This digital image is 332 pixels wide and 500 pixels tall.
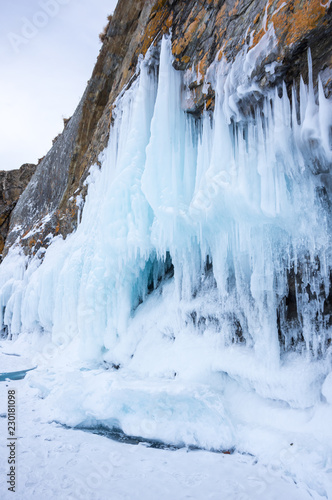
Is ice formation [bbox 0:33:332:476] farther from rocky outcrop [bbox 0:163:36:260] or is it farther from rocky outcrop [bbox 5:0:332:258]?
rocky outcrop [bbox 0:163:36:260]


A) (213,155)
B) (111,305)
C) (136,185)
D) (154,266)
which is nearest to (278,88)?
(213,155)

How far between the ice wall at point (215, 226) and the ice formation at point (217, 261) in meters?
0.02

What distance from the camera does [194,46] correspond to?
4.56 m

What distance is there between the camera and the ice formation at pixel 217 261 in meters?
3.18

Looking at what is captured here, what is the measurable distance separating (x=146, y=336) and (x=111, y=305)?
3.67 ft

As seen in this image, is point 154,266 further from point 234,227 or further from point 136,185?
point 234,227

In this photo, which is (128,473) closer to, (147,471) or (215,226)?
(147,471)

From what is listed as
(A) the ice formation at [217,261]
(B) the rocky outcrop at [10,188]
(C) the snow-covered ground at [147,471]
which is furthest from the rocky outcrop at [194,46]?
(B) the rocky outcrop at [10,188]

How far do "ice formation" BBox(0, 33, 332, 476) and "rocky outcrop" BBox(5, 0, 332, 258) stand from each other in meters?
0.18

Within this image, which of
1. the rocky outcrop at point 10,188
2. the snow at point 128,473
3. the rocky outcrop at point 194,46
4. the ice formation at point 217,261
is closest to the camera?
the snow at point 128,473

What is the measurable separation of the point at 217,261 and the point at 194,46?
328 centimetres

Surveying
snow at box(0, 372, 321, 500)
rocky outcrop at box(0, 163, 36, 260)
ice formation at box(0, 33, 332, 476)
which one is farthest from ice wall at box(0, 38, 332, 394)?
rocky outcrop at box(0, 163, 36, 260)

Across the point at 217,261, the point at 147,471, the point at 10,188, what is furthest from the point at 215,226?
the point at 10,188

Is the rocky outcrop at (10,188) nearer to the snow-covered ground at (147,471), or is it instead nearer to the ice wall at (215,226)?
the ice wall at (215,226)
